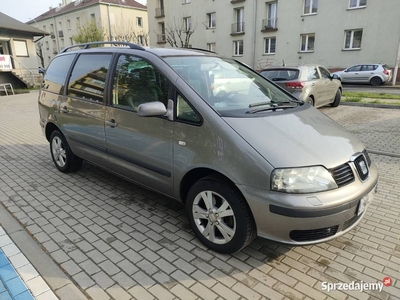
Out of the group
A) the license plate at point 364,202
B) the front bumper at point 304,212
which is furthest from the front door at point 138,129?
the license plate at point 364,202

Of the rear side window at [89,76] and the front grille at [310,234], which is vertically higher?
the rear side window at [89,76]

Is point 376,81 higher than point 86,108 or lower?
lower

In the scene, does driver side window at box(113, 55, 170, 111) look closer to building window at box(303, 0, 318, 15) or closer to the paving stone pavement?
the paving stone pavement

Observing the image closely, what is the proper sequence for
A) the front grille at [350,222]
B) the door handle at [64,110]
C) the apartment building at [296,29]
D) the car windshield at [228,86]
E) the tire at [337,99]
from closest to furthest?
1. the front grille at [350,222]
2. the car windshield at [228,86]
3. the door handle at [64,110]
4. the tire at [337,99]
5. the apartment building at [296,29]

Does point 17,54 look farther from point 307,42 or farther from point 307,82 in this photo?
point 307,82

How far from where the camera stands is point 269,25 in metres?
26.6

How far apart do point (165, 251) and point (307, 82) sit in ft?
25.4

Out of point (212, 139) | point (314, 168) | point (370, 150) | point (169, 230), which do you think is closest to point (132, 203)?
point (169, 230)

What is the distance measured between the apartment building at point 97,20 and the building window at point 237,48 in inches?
554

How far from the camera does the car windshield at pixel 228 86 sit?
294 cm

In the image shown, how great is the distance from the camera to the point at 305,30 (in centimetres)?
2447

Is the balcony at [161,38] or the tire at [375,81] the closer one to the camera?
the tire at [375,81]

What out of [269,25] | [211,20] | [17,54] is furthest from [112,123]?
[211,20]

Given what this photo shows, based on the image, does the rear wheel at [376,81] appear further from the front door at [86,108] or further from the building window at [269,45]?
the front door at [86,108]
